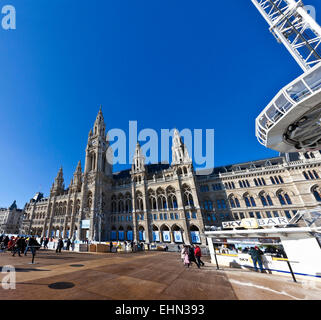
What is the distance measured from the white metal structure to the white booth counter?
9.25 metres

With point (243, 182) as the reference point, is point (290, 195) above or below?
below

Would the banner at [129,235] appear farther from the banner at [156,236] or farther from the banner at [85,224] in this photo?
the banner at [85,224]

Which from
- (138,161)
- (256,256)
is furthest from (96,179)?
(256,256)

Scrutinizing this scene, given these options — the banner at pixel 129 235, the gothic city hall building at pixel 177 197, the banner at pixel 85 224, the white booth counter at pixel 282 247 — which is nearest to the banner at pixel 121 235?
the gothic city hall building at pixel 177 197

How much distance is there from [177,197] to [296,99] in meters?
29.7

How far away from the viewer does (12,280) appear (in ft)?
17.7

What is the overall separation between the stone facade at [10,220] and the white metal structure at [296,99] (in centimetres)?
11294

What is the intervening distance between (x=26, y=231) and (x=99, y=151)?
47.1m

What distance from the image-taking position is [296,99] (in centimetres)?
1135

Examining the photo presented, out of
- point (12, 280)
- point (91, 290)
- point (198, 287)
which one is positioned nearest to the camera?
point (91, 290)

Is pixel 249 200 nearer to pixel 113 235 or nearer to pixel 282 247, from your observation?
pixel 282 247

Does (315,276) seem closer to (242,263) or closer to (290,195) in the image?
(242,263)

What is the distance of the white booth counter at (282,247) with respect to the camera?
7.71 m

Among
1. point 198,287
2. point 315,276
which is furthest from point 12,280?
point 315,276
